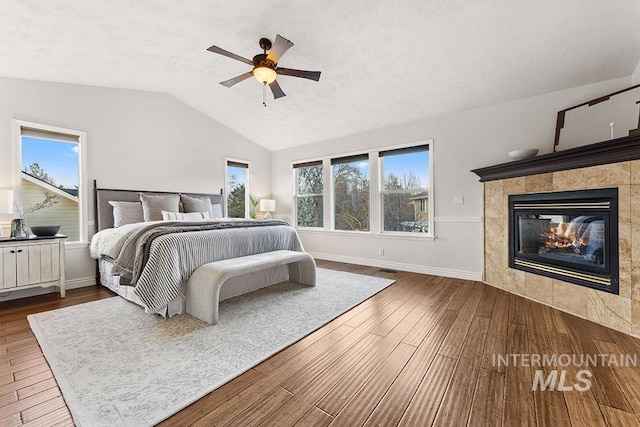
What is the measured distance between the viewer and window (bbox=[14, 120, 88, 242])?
3.26m

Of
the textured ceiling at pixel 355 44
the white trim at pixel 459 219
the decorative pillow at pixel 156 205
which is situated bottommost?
the white trim at pixel 459 219

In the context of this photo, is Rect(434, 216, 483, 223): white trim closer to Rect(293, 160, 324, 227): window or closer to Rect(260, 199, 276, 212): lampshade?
Rect(293, 160, 324, 227): window

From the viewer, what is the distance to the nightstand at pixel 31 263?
8.90ft

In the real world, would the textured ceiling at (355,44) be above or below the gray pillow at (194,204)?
above

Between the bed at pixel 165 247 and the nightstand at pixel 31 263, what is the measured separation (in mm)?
415

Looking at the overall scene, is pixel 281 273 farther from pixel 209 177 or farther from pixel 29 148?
pixel 29 148

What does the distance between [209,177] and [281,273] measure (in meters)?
2.66

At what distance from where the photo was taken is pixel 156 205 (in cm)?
394

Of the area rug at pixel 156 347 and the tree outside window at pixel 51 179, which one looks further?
the tree outside window at pixel 51 179

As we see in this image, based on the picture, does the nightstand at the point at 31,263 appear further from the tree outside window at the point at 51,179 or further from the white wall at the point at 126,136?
the tree outside window at the point at 51,179

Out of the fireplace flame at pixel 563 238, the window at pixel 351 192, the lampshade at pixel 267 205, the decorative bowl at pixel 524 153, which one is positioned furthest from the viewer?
the lampshade at pixel 267 205

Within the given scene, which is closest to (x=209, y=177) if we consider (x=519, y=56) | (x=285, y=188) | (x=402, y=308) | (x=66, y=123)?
(x=285, y=188)

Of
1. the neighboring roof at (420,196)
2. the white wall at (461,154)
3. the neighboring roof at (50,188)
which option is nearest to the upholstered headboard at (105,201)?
the neighboring roof at (50,188)
